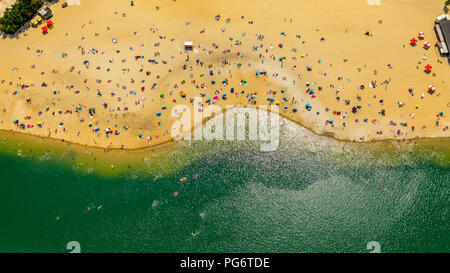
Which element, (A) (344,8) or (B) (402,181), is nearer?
(B) (402,181)

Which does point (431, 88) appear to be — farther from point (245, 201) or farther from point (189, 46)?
point (189, 46)

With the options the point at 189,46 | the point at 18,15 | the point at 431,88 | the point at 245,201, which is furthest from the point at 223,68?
the point at 18,15

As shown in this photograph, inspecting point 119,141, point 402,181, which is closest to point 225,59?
point 119,141

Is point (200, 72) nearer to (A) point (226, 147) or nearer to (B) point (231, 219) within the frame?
(A) point (226, 147)
